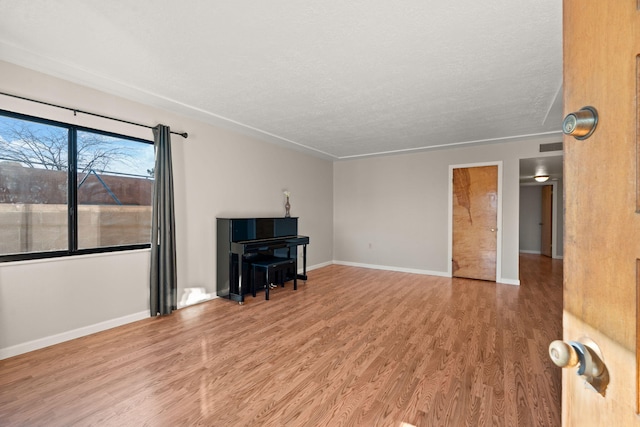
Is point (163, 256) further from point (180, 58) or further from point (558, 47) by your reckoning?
point (558, 47)

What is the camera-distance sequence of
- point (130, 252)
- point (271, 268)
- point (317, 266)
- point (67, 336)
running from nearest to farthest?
point (67, 336) < point (130, 252) < point (271, 268) < point (317, 266)

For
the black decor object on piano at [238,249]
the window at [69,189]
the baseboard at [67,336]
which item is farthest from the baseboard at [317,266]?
the window at [69,189]

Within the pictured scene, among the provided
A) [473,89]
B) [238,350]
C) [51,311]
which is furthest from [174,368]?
[473,89]

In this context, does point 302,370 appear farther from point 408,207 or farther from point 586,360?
point 408,207

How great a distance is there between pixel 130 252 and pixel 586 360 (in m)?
3.80

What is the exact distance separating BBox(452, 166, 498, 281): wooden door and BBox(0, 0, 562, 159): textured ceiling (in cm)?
156

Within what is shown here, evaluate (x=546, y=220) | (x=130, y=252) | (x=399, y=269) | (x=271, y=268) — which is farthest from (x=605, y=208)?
(x=546, y=220)

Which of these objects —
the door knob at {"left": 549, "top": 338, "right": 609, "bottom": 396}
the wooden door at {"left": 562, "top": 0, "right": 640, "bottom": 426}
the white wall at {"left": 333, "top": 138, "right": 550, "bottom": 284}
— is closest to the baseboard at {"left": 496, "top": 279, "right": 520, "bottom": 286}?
the white wall at {"left": 333, "top": 138, "right": 550, "bottom": 284}

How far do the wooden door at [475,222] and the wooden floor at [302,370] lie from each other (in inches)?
60.9

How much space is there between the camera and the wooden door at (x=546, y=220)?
8.05 m

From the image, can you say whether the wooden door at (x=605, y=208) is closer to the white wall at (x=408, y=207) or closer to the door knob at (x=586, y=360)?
the door knob at (x=586, y=360)

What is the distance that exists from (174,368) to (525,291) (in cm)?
500

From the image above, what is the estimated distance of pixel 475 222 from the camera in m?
5.32

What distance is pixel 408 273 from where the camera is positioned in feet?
19.2
